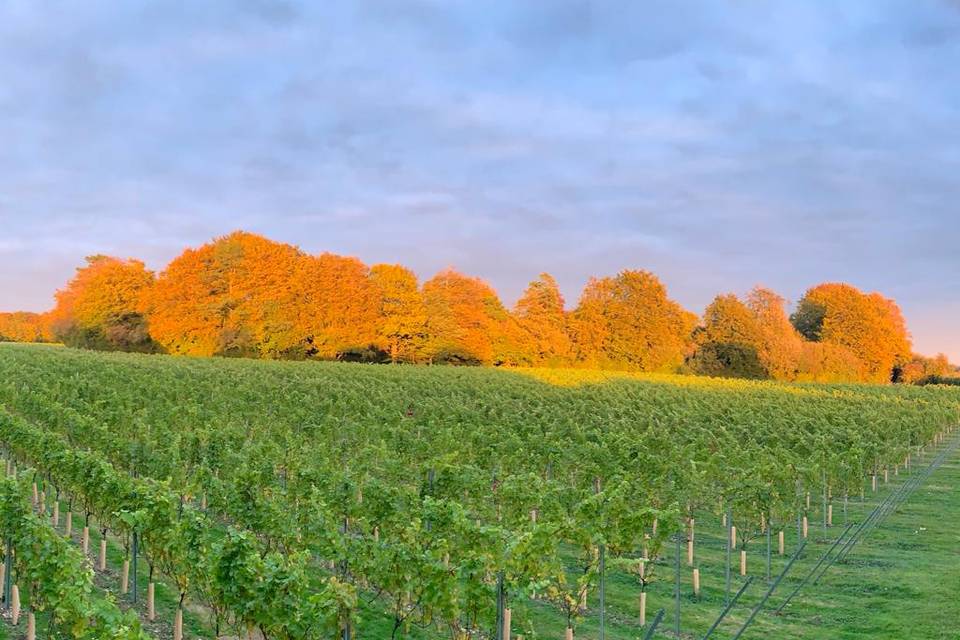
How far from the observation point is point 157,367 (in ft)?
159

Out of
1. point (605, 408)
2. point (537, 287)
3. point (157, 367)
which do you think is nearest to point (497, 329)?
point (537, 287)

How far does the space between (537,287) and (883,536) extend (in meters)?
71.5

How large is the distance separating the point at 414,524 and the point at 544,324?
7746cm

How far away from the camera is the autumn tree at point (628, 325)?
89.4m

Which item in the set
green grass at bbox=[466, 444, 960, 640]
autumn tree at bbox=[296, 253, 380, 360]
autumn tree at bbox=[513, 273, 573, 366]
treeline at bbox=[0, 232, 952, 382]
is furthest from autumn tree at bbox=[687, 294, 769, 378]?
green grass at bbox=[466, 444, 960, 640]

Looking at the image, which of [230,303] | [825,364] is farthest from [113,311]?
[825,364]

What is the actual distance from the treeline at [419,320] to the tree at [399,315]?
0.48 feet

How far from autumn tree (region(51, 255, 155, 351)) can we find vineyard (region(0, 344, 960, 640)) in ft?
206

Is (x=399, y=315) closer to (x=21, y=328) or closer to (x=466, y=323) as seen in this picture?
(x=466, y=323)

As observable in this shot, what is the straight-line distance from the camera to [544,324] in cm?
8675

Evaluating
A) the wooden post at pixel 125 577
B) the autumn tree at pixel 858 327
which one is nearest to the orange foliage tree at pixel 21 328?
the autumn tree at pixel 858 327

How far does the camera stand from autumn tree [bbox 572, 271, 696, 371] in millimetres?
89375

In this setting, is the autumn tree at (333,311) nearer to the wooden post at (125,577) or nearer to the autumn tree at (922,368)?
the wooden post at (125,577)

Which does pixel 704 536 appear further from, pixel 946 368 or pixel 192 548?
pixel 946 368
